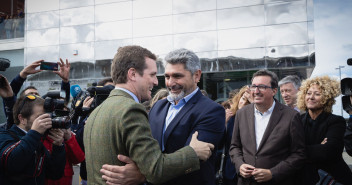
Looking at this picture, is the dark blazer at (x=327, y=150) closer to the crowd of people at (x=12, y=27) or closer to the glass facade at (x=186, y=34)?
the glass facade at (x=186, y=34)

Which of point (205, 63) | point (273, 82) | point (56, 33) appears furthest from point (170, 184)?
point (56, 33)

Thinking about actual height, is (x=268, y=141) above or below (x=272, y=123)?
below

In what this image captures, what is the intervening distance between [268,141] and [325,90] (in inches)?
40.7

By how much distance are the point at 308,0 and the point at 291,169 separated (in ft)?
36.2

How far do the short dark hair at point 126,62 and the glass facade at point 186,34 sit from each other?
11.1m

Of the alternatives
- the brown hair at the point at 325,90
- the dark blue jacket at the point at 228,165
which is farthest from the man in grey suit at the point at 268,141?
the dark blue jacket at the point at 228,165

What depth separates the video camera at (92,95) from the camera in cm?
304

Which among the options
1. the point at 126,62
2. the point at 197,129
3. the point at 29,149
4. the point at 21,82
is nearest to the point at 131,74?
the point at 126,62

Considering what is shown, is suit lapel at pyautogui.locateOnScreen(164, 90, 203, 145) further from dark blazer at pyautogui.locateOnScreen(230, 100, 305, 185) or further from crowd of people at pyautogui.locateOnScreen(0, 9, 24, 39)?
crowd of people at pyautogui.locateOnScreen(0, 9, 24, 39)

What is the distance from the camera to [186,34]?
13.5m

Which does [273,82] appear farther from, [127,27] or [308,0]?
[127,27]

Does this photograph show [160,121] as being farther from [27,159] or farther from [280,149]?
[280,149]

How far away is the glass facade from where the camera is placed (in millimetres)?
12180

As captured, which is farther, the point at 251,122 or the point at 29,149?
the point at 251,122
